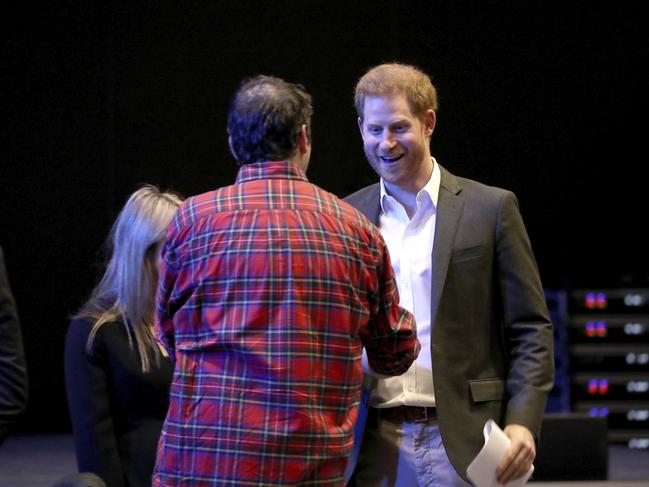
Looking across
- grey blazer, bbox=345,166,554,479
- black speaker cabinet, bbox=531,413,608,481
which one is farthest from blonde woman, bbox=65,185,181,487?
black speaker cabinet, bbox=531,413,608,481

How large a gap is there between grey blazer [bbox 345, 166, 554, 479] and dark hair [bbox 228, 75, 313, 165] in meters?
0.62

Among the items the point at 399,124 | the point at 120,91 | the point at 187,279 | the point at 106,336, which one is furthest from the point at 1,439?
the point at 120,91

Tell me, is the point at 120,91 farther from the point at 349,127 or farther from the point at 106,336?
the point at 106,336

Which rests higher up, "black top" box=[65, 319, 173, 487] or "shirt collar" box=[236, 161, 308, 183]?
"shirt collar" box=[236, 161, 308, 183]

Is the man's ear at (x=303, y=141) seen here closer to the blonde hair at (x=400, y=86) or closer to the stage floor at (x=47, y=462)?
the blonde hair at (x=400, y=86)

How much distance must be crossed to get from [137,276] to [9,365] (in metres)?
0.72

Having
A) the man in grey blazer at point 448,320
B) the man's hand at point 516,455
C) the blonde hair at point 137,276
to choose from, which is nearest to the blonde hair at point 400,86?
the man in grey blazer at point 448,320

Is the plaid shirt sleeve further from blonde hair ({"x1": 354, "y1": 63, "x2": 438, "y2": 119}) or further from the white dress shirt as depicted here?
blonde hair ({"x1": 354, "y1": 63, "x2": 438, "y2": 119})

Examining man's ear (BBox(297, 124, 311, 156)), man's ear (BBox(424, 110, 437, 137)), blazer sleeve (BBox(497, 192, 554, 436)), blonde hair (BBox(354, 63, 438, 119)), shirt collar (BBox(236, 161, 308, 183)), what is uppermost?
blonde hair (BBox(354, 63, 438, 119))

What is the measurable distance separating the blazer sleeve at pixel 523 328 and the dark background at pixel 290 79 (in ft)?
12.1

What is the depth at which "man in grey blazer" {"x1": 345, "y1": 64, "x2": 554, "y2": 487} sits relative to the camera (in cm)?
241

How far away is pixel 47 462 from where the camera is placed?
5.14 meters

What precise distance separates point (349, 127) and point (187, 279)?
4.40 meters

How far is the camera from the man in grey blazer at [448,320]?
241cm
